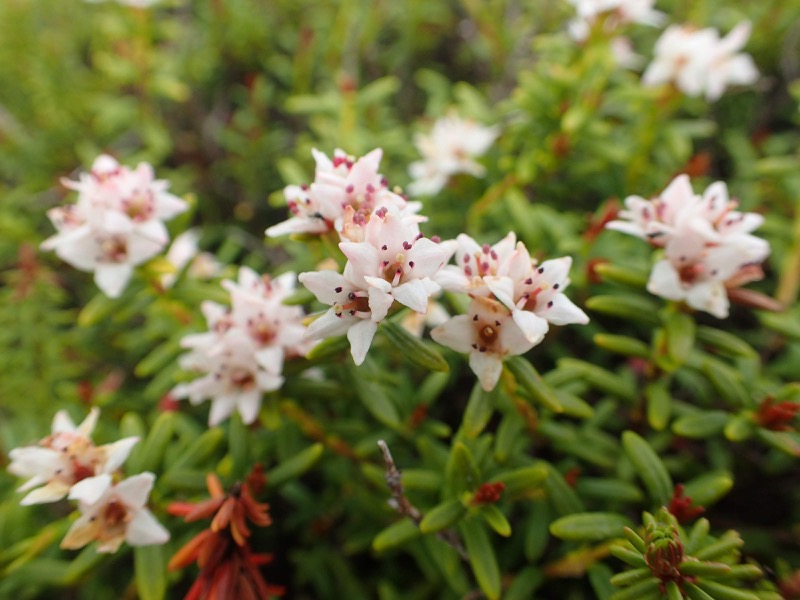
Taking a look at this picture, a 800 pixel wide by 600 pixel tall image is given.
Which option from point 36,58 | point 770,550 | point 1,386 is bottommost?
point 770,550

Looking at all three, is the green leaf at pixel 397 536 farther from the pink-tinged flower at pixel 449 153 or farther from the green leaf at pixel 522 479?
the pink-tinged flower at pixel 449 153

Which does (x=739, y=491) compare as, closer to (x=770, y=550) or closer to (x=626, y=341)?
(x=770, y=550)

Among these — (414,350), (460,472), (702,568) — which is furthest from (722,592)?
(414,350)

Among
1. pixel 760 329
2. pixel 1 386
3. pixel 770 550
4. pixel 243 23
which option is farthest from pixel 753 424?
pixel 243 23

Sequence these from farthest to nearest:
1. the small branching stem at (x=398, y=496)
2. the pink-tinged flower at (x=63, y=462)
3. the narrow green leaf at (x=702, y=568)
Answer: the pink-tinged flower at (x=63, y=462) < the small branching stem at (x=398, y=496) < the narrow green leaf at (x=702, y=568)

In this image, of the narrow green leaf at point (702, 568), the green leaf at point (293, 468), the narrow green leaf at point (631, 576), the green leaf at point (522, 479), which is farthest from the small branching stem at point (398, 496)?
the narrow green leaf at point (702, 568)

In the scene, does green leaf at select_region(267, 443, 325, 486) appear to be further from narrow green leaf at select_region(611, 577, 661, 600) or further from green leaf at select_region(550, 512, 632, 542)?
narrow green leaf at select_region(611, 577, 661, 600)
